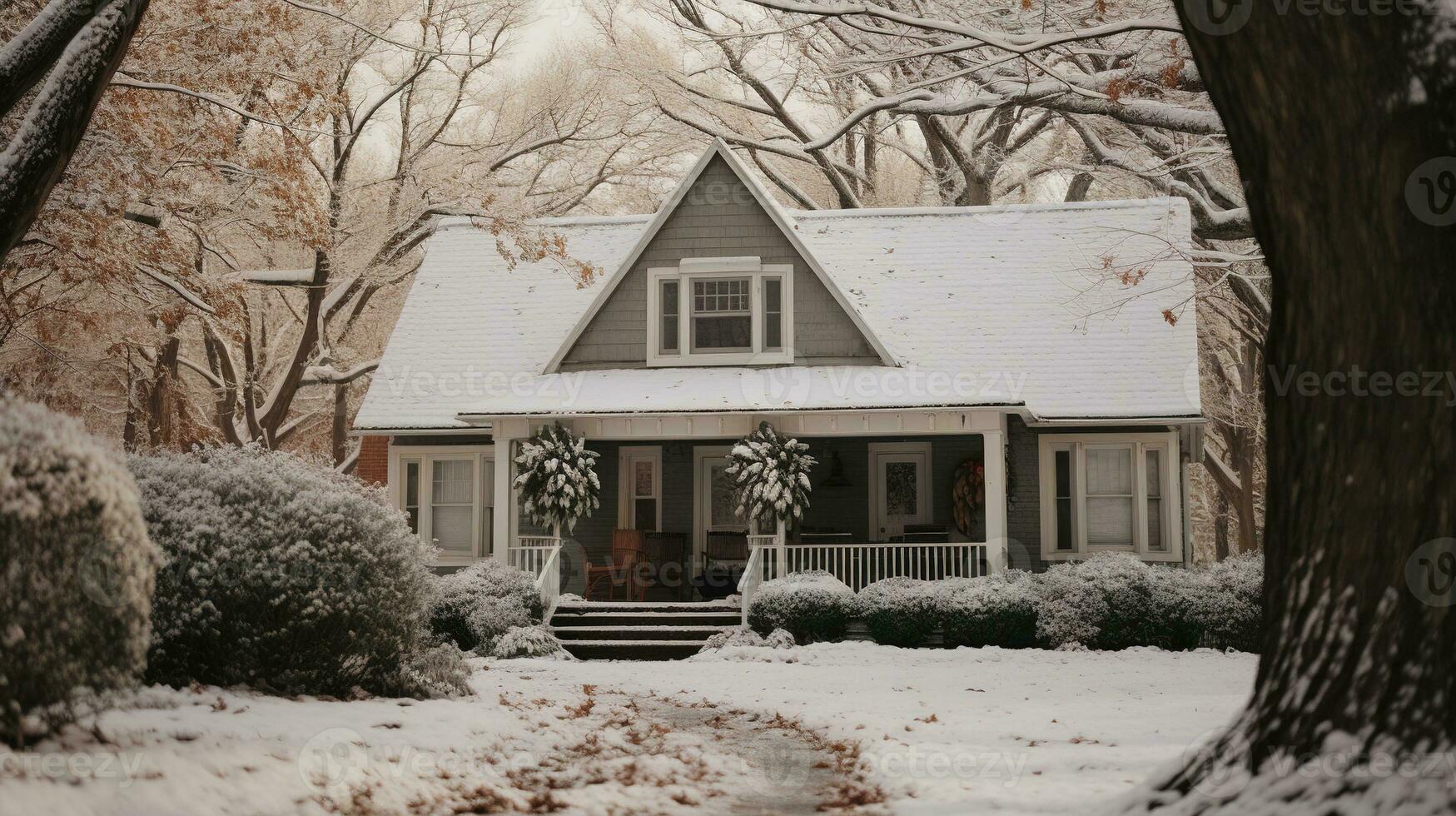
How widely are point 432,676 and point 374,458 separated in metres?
14.6

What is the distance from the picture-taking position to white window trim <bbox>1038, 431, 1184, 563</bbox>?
19.4 m

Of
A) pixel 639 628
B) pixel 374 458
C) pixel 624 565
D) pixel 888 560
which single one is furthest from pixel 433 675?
pixel 374 458

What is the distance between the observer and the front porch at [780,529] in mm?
18391

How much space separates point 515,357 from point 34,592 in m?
15.8

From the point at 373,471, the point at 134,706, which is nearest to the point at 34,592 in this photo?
the point at 134,706

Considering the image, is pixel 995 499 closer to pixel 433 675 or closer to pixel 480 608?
pixel 480 608

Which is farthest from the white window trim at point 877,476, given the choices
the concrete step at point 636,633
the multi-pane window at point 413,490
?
the multi-pane window at point 413,490

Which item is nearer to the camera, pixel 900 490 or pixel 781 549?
pixel 781 549

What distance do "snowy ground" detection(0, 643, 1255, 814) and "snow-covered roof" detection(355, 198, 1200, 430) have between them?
683 cm

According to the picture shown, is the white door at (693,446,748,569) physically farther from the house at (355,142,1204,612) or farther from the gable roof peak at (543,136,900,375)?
the gable roof peak at (543,136,900,375)

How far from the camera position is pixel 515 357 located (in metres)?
21.2

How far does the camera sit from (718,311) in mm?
20562

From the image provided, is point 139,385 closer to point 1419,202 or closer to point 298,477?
point 298,477

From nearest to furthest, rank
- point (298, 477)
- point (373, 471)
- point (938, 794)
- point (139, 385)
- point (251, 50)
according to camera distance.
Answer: point (938, 794) → point (298, 477) → point (251, 50) → point (373, 471) → point (139, 385)
